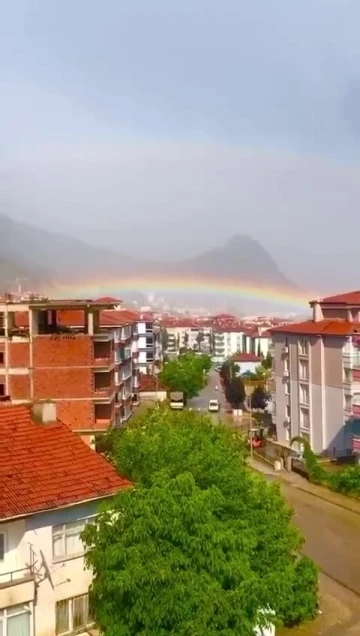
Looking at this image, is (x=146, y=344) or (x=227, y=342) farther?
(x=227, y=342)

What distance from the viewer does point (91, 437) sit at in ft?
76.4

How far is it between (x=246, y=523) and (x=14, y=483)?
10.7ft

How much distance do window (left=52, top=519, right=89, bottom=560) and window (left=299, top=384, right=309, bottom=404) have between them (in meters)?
19.3

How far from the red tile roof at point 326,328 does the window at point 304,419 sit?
3.25m

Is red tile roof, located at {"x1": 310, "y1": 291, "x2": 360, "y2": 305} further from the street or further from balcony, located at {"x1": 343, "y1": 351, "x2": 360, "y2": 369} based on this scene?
the street

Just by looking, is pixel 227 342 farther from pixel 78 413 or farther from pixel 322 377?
pixel 78 413

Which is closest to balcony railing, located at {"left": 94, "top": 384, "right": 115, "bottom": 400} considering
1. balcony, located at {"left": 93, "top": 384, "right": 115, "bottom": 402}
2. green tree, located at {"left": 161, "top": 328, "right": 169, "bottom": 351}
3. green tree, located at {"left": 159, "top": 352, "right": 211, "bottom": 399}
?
balcony, located at {"left": 93, "top": 384, "right": 115, "bottom": 402}

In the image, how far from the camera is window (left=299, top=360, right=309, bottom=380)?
2765 centimetres

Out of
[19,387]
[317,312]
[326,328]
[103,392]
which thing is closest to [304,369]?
[326,328]

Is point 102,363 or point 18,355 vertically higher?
point 18,355

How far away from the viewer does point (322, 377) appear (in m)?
26.2

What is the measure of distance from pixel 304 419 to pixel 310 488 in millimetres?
6833

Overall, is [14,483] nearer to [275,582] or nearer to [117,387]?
[275,582]

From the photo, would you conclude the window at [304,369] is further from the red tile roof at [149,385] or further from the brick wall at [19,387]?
the red tile roof at [149,385]
